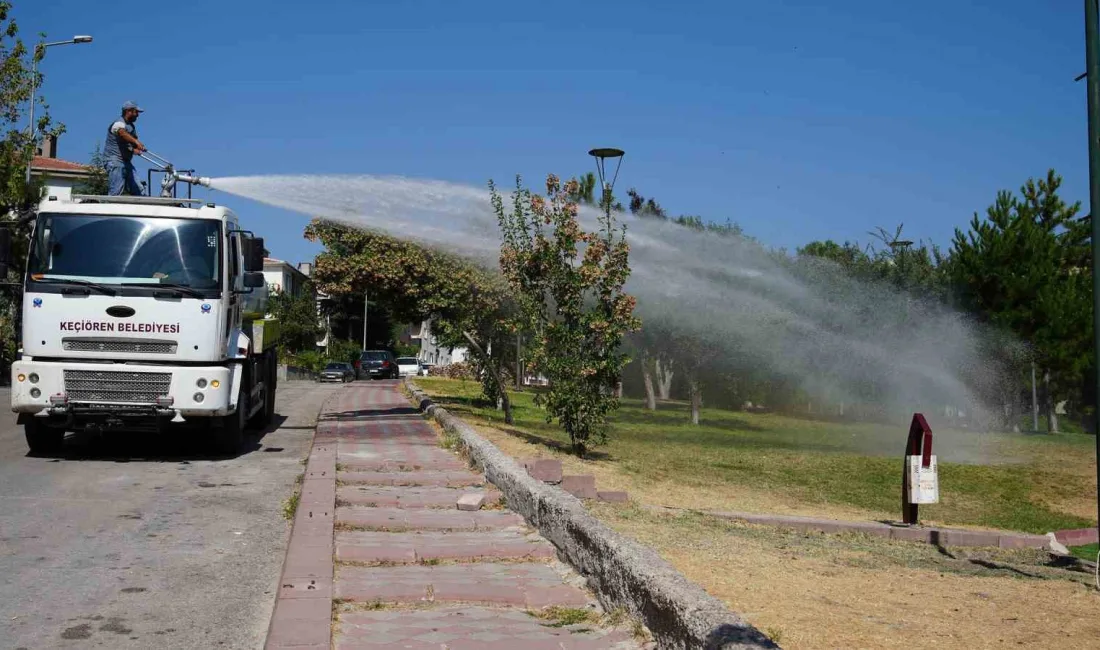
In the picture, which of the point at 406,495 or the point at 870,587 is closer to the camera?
the point at 870,587

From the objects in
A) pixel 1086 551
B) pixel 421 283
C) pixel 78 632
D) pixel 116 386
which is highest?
pixel 421 283

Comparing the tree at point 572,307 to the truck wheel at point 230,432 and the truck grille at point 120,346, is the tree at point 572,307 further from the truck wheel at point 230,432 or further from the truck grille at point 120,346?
the truck grille at point 120,346

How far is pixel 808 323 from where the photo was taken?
30.5 m

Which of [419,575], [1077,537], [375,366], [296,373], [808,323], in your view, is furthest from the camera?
[375,366]

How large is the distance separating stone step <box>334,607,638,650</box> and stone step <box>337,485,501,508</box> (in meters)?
3.31

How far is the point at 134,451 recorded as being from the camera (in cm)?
1247

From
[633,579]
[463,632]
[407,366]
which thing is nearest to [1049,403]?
[633,579]

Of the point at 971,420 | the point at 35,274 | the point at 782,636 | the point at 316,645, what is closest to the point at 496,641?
the point at 316,645

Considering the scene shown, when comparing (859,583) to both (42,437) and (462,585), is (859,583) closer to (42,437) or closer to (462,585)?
(462,585)

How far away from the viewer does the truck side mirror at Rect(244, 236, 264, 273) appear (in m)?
12.1

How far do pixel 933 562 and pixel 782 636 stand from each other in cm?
457

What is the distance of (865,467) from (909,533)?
761cm

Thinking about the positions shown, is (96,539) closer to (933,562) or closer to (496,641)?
(496,641)

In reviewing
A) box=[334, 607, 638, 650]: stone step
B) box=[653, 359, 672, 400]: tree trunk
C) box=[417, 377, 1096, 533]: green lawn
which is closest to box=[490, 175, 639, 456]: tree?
box=[417, 377, 1096, 533]: green lawn
